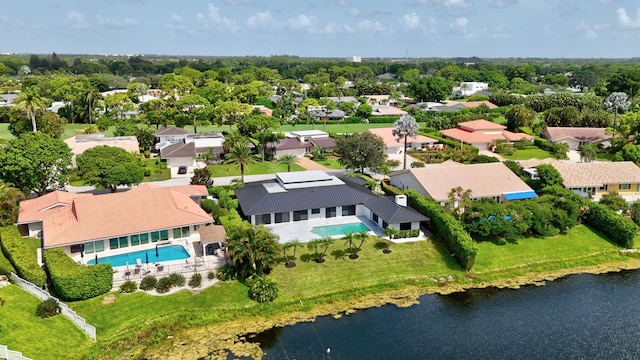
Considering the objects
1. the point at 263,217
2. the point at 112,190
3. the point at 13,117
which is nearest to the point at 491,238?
the point at 263,217

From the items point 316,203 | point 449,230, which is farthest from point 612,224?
point 316,203

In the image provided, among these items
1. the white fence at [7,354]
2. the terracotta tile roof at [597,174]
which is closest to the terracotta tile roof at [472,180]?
the terracotta tile roof at [597,174]

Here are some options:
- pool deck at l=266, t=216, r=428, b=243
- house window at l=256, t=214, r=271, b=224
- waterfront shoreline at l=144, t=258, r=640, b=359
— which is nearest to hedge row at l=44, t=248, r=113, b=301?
waterfront shoreline at l=144, t=258, r=640, b=359

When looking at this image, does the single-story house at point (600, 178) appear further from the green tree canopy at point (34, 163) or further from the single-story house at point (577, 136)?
the green tree canopy at point (34, 163)

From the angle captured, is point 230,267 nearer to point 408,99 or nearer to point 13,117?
point 13,117

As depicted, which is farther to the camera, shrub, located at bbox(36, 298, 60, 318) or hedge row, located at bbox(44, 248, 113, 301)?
hedge row, located at bbox(44, 248, 113, 301)

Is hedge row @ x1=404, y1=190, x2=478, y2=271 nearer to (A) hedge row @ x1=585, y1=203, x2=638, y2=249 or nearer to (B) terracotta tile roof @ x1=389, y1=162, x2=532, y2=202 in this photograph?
(B) terracotta tile roof @ x1=389, y1=162, x2=532, y2=202
